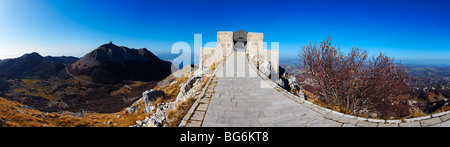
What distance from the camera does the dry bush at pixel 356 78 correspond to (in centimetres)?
802

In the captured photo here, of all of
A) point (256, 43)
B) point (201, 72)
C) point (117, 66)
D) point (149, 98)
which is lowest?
point (149, 98)

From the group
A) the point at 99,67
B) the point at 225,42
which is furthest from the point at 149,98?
the point at 99,67

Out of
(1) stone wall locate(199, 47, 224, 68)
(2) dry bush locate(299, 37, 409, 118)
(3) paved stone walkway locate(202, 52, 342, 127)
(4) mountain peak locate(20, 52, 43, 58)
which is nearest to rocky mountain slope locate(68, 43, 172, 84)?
(4) mountain peak locate(20, 52, 43, 58)

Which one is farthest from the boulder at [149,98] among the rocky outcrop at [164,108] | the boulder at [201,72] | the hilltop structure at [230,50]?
the hilltop structure at [230,50]

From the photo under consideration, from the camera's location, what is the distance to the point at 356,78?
851 cm

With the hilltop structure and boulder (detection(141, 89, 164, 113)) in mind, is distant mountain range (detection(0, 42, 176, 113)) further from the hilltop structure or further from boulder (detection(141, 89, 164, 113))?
boulder (detection(141, 89, 164, 113))

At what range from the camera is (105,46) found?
128m

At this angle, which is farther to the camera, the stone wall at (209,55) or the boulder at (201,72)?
the stone wall at (209,55)

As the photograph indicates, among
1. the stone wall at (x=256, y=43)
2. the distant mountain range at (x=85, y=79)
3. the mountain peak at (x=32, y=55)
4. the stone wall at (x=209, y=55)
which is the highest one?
the mountain peak at (x=32, y=55)

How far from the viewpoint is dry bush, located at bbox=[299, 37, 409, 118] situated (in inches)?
316

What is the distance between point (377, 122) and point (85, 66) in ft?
497

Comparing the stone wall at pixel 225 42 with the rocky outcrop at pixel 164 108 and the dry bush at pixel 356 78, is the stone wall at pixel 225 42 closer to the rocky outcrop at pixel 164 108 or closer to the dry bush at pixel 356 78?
the rocky outcrop at pixel 164 108

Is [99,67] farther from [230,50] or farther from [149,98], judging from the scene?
[149,98]
